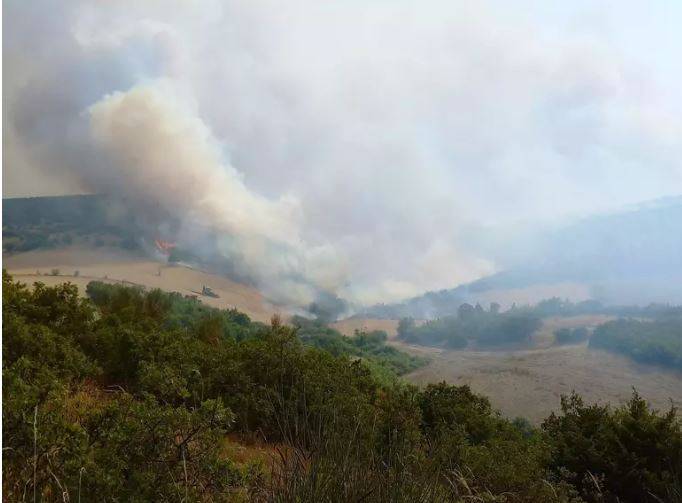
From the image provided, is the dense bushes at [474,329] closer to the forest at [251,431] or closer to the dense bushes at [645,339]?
the dense bushes at [645,339]

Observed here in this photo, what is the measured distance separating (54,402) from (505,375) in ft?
78.6

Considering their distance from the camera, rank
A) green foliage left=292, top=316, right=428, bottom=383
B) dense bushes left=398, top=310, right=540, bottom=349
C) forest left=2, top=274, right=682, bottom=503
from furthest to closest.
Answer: dense bushes left=398, top=310, right=540, bottom=349 → green foliage left=292, top=316, right=428, bottom=383 → forest left=2, top=274, right=682, bottom=503

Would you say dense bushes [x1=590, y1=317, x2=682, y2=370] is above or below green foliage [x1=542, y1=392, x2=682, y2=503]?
above

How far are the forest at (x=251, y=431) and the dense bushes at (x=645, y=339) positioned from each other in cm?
1507

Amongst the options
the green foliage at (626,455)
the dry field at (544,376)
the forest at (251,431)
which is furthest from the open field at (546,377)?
the green foliage at (626,455)

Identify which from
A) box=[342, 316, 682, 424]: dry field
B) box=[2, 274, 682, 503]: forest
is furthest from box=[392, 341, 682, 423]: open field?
box=[2, 274, 682, 503]: forest

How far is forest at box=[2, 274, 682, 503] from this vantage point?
238 centimetres

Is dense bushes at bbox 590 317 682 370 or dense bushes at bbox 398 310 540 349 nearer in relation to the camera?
dense bushes at bbox 590 317 682 370

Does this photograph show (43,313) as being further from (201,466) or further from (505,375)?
(505,375)

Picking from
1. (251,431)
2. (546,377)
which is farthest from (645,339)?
(251,431)

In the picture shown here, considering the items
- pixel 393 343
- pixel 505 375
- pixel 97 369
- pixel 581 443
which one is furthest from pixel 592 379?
pixel 97 369

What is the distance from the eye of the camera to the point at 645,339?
2509 cm

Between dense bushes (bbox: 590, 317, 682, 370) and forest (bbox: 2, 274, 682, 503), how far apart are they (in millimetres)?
15065

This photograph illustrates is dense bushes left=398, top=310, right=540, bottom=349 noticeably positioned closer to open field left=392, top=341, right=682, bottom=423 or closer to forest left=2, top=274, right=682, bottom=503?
open field left=392, top=341, right=682, bottom=423
